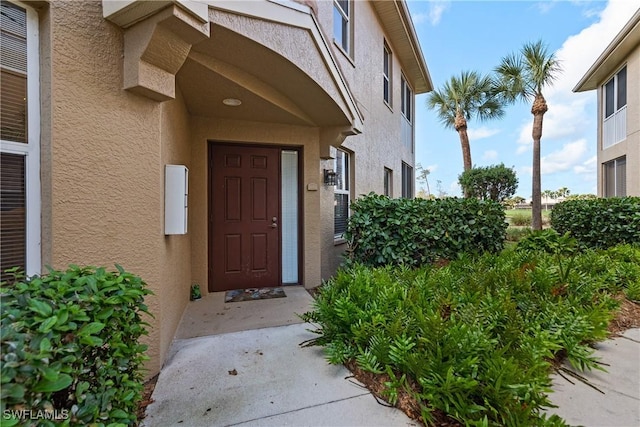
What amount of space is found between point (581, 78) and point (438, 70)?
5676 mm

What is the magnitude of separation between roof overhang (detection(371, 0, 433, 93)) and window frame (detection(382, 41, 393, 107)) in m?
0.34

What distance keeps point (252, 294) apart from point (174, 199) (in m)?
2.49

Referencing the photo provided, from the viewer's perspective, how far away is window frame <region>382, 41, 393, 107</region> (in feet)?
27.7

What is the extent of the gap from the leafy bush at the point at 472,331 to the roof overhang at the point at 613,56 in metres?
9.07

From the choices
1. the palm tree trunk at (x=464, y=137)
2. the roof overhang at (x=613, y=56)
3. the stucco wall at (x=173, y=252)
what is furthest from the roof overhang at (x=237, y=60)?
the palm tree trunk at (x=464, y=137)

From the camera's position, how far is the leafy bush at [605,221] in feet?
19.4

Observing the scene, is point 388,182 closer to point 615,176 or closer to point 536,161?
point 536,161

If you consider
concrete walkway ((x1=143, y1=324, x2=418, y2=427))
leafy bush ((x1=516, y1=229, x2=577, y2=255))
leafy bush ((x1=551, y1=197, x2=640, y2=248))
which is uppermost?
leafy bush ((x1=551, y1=197, x2=640, y2=248))

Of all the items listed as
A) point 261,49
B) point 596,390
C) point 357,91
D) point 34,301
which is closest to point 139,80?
point 261,49

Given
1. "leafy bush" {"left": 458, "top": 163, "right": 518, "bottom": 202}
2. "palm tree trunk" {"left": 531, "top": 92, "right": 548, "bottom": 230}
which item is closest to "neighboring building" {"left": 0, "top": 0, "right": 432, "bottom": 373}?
"leafy bush" {"left": 458, "top": 163, "right": 518, "bottom": 202}

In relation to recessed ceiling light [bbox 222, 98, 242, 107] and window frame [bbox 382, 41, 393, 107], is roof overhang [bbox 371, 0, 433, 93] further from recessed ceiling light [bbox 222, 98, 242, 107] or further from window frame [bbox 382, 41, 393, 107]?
recessed ceiling light [bbox 222, 98, 242, 107]

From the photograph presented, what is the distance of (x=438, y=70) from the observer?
14.9 m

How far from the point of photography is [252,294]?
4.76 m

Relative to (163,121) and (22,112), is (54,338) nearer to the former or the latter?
(22,112)
